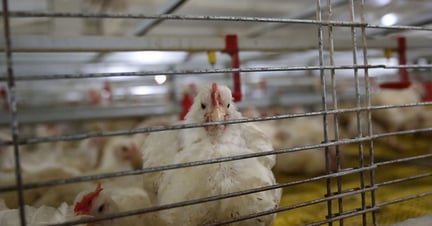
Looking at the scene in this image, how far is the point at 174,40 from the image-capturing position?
1782mm

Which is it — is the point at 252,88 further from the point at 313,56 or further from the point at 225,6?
the point at 225,6

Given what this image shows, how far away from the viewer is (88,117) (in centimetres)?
301

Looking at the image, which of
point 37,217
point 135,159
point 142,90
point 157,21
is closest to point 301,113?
point 37,217

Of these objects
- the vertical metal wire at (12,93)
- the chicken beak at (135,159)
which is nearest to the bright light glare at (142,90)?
the chicken beak at (135,159)

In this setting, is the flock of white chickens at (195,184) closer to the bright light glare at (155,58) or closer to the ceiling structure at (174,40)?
the ceiling structure at (174,40)

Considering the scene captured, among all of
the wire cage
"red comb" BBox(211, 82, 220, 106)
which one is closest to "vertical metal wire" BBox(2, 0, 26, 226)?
the wire cage

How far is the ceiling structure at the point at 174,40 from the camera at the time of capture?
1747 mm

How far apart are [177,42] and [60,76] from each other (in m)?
1.05

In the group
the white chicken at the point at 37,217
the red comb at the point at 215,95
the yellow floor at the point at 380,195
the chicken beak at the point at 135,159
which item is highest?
the red comb at the point at 215,95

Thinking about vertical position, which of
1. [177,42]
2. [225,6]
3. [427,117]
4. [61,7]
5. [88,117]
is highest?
[225,6]

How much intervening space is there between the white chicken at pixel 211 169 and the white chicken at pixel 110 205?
0.31ft

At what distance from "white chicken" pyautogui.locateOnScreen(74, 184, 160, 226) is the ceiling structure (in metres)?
0.52

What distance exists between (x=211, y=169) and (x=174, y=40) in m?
0.74

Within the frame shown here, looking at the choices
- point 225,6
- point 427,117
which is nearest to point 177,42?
point 225,6
